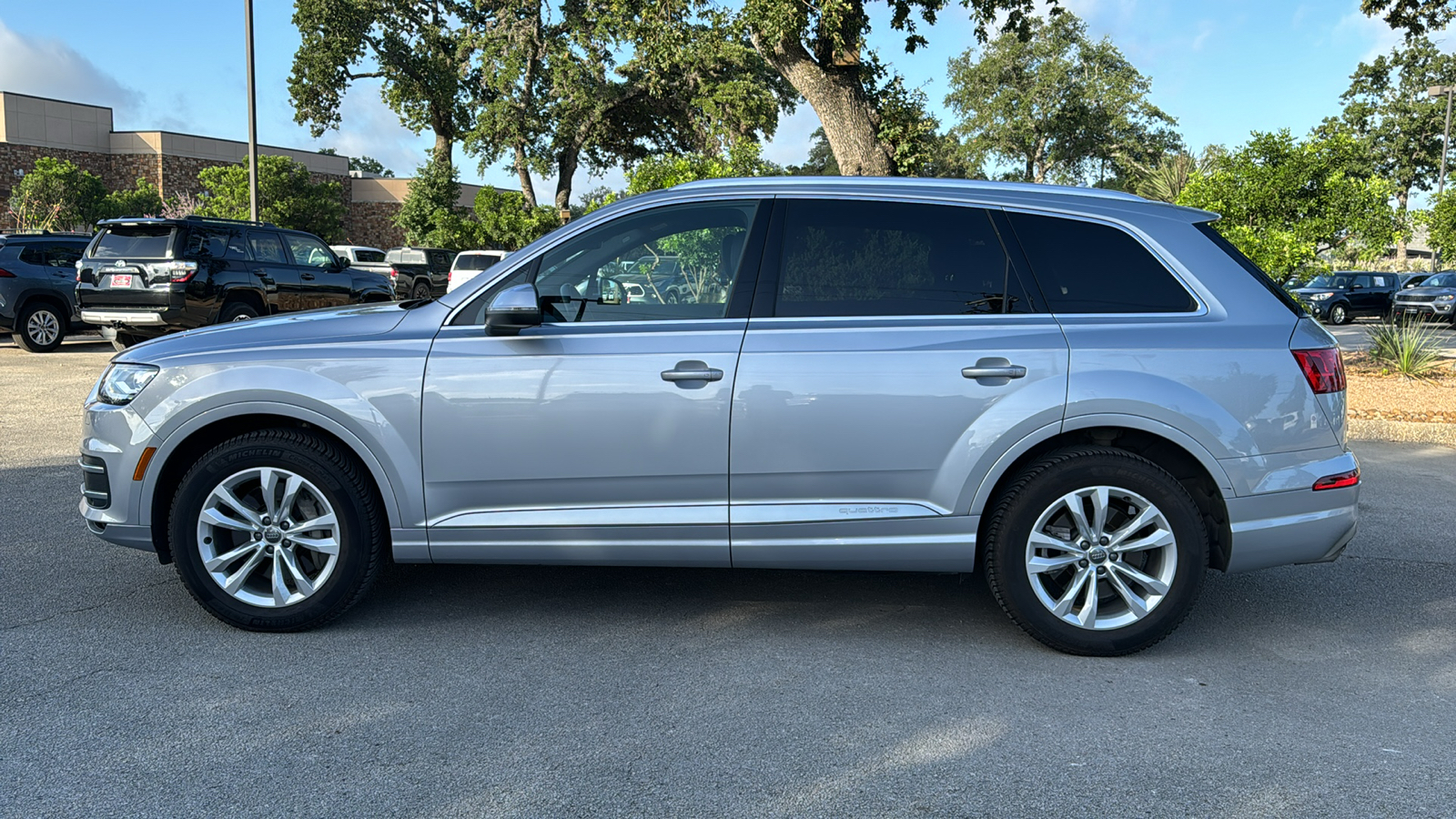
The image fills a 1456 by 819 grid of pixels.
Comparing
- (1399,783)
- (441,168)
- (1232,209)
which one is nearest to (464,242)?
(441,168)

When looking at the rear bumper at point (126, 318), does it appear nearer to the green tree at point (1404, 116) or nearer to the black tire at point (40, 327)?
the black tire at point (40, 327)

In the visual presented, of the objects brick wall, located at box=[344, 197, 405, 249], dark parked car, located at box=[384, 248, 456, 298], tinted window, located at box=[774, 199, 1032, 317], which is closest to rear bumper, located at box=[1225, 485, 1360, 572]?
tinted window, located at box=[774, 199, 1032, 317]

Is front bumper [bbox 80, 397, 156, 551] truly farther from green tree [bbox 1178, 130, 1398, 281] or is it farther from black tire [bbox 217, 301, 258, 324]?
green tree [bbox 1178, 130, 1398, 281]

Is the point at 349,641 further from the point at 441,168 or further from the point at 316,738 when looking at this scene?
the point at 441,168

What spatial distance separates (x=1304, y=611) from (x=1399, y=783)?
1.79 meters

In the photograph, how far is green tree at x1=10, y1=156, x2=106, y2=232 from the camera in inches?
1449

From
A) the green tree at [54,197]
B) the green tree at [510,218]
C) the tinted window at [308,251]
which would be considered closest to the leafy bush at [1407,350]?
the tinted window at [308,251]

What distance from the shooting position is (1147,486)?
408cm

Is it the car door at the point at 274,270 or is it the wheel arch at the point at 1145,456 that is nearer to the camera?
the wheel arch at the point at 1145,456

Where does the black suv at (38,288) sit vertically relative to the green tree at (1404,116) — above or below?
below

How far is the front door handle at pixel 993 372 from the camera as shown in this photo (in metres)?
4.07

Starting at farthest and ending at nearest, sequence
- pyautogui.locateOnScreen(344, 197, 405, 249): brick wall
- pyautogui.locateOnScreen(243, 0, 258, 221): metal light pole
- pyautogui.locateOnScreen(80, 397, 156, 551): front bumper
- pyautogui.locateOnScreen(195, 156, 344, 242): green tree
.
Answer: pyautogui.locateOnScreen(344, 197, 405, 249): brick wall
pyautogui.locateOnScreen(195, 156, 344, 242): green tree
pyautogui.locateOnScreen(243, 0, 258, 221): metal light pole
pyautogui.locateOnScreen(80, 397, 156, 551): front bumper

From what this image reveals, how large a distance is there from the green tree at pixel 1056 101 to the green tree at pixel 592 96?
13.9m

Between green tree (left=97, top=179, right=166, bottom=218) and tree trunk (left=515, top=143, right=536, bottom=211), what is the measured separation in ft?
44.5
